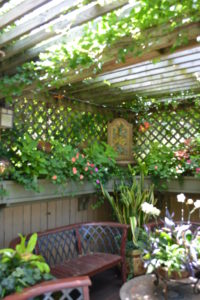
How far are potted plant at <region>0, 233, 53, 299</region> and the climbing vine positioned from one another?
56.0 inches

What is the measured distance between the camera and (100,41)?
2309 millimetres

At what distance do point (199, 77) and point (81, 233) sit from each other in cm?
236

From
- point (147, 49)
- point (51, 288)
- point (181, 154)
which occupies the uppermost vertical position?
point (147, 49)

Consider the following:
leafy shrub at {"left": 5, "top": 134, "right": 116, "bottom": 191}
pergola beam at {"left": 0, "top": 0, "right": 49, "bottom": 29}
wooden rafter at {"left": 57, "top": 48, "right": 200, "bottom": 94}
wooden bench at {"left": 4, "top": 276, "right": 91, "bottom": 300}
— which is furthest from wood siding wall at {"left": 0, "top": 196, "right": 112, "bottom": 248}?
pergola beam at {"left": 0, "top": 0, "right": 49, "bottom": 29}

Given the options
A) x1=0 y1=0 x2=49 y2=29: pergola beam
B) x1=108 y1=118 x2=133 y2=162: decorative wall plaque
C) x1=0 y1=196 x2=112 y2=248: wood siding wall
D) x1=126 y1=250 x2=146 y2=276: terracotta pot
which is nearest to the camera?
x1=0 y1=0 x2=49 y2=29: pergola beam

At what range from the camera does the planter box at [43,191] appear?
116 inches

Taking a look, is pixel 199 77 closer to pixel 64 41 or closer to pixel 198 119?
pixel 198 119

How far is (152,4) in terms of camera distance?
198 cm

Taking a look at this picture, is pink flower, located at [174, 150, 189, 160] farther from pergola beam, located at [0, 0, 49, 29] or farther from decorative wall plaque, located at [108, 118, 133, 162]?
pergola beam, located at [0, 0, 49, 29]

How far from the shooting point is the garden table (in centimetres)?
216

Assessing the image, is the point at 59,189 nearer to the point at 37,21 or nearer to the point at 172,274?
the point at 172,274

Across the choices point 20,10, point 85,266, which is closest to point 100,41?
point 20,10

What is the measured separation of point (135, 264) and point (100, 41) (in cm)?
265

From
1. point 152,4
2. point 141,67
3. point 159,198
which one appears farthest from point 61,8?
point 159,198
